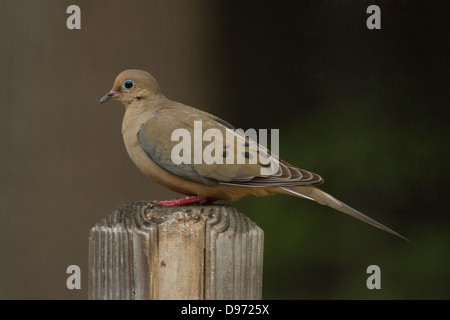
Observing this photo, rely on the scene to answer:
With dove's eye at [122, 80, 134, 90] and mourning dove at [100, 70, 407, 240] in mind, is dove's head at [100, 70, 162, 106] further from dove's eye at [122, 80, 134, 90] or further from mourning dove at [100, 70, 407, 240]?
mourning dove at [100, 70, 407, 240]

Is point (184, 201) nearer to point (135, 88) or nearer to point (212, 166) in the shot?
point (212, 166)

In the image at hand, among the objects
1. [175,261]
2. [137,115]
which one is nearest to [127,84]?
[137,115]

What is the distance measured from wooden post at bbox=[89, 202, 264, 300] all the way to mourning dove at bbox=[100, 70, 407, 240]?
30.0 inches

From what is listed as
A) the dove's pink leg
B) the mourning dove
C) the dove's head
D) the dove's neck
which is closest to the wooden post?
the dove's pink leg

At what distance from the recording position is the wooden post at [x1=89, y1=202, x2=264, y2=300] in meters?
2.41

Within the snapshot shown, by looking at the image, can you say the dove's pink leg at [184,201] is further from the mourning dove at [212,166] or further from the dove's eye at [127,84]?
the dove's eye at [127,84]

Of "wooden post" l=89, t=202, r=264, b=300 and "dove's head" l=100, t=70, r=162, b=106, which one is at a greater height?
"dove's head" l=100, t=70, r=162, b=106

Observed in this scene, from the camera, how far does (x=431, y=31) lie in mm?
5602

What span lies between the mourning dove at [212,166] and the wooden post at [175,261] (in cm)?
76

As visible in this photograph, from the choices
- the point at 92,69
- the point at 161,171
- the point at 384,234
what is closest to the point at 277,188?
the point at 161,171

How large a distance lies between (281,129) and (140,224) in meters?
3.48

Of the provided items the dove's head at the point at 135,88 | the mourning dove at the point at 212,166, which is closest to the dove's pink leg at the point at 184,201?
the mourning dove at the point at 212,166
